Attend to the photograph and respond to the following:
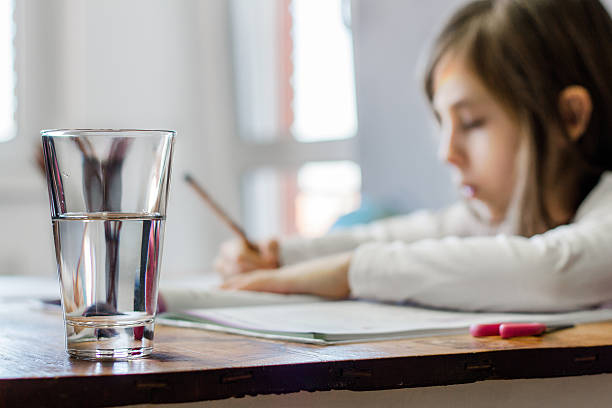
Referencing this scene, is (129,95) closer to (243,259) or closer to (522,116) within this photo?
(243,259)

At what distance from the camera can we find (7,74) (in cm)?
241

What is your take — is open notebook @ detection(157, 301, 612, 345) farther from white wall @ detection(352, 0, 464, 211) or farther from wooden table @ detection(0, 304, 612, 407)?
white wall @ detection(352, 0, 464, 211)

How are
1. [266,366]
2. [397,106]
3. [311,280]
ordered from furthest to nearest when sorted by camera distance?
[397,106], [311,280], [266,366]

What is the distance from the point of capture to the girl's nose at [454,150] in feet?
3.34

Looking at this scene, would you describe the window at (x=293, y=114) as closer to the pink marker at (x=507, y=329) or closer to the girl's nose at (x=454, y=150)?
the girl's nose at (x=454, y=150)

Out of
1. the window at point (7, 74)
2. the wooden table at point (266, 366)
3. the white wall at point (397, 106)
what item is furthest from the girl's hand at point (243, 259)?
the window at point (7, 74)

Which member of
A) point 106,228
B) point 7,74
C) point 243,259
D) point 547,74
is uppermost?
point 7,74

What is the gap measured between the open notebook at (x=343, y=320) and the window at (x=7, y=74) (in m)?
1.94

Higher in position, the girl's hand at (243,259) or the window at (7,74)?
the window at (7,74)

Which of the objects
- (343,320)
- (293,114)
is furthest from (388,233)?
(293,114)

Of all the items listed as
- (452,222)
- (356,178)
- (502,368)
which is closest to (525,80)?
(452,222)

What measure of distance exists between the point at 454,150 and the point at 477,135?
0.03 metres

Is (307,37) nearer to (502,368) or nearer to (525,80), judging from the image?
(525,80)

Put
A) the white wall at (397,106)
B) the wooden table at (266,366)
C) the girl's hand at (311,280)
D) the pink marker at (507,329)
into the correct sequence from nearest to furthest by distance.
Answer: the wooden table at (266,366), the pink marker at (507,329), the girl's hand at (311,280), the white wall at (397,106)
